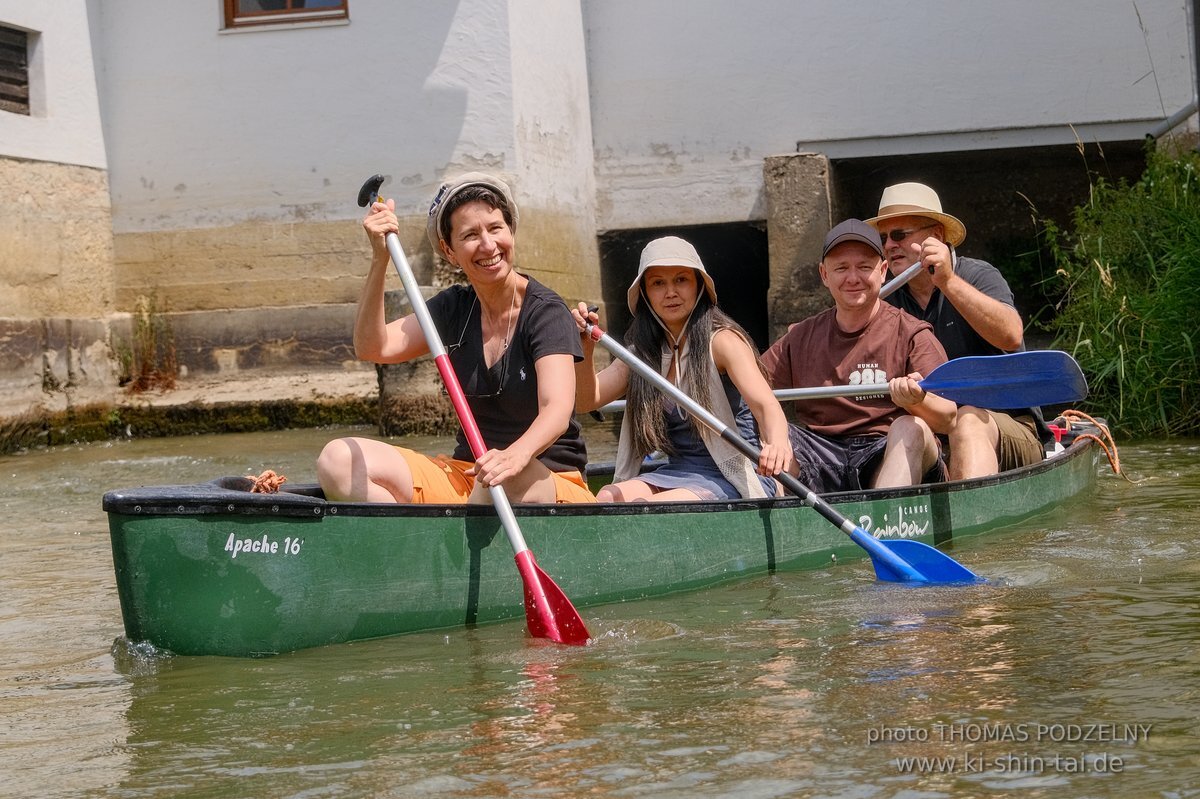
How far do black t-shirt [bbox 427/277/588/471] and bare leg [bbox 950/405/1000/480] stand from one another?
5.38 feet

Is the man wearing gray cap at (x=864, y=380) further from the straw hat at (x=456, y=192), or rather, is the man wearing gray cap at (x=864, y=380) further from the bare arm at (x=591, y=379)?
the straw hat at (x=456, y=192)

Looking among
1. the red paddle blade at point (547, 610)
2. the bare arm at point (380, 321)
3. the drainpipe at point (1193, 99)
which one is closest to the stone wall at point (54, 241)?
the bare arm at point (380, 321)

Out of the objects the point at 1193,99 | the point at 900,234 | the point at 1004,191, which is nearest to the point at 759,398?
the point at 900,234

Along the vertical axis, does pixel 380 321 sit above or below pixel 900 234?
A: below

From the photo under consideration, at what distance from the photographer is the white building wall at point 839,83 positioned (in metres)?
11.0

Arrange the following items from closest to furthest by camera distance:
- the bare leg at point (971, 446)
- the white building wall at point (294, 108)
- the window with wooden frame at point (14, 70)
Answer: the bare leg at point (971, 446) < the window with wooden frame at point (14, 70) < the white building wall at point (294, 108)

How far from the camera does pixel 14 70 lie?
10.2m

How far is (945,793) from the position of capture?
264 cm

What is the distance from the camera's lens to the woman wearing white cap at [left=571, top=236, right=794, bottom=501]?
471 cm

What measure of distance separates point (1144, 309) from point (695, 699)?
17.7ft

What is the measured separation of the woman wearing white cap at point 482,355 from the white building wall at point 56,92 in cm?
658

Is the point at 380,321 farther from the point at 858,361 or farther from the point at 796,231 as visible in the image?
the point at 796,231

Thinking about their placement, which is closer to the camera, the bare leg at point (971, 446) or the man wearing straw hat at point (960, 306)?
the man wearing straw hat at point (960, 306)

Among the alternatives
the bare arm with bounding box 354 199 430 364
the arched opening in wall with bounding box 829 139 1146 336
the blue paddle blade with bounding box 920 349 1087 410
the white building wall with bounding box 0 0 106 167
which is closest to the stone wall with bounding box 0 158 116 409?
the white building wall with bounding box 0 0 106 167
